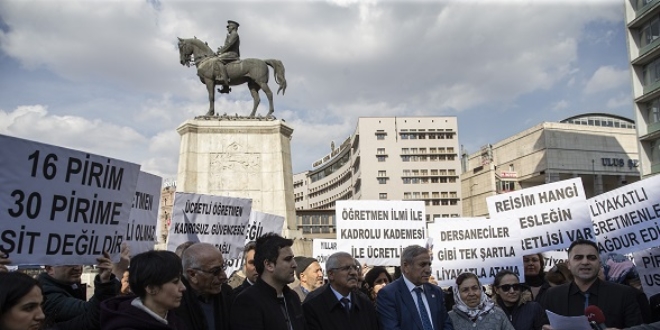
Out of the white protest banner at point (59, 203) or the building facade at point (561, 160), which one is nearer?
the white protest banner at point (59, 203)

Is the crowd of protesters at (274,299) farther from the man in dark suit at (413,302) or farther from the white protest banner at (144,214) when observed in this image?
the white protest banner at (144,214)

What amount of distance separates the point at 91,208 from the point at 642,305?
5.45m

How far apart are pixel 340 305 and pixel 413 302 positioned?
871 mm

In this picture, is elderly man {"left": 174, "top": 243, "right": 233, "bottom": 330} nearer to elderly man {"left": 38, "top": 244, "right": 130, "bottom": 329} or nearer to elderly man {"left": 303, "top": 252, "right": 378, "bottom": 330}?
elderly man {"left": 38, "top": 244, "right": 130, "bottom": 329}

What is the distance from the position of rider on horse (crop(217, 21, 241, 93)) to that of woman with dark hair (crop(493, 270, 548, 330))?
15520 millimetres

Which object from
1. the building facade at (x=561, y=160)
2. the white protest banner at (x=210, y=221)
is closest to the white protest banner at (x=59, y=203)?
the white protest banner at (x=210, y=221)

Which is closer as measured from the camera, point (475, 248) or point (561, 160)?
point (475, 248)

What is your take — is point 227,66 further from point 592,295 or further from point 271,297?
A: point 592,295

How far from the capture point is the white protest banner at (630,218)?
7691 millimetres

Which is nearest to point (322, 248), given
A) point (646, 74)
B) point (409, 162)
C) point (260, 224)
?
point (260, 224)

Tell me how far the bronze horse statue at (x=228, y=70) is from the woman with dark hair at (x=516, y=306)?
14.4m

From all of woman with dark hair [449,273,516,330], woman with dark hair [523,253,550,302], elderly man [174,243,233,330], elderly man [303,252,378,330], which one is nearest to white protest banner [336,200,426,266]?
woman with dark hair [523,253,550,302]

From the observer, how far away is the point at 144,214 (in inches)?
298

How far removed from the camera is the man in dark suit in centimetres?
600
